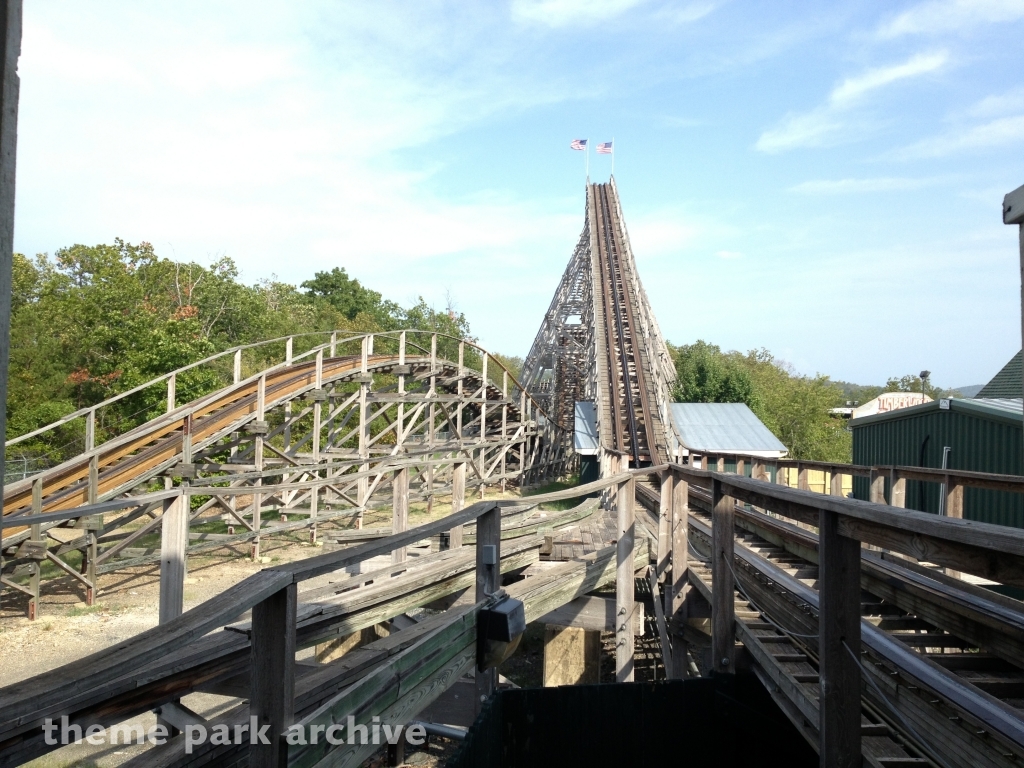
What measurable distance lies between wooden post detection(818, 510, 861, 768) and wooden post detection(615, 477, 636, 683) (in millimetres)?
2874

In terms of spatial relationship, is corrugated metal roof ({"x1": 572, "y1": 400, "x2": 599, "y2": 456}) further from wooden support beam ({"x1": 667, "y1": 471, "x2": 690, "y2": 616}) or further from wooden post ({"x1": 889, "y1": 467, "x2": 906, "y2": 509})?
wooden support beam ({"x1": 667, "y1": 471, "x2": 690, "y2": 616})

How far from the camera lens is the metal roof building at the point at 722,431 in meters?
17.8

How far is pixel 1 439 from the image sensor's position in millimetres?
1142

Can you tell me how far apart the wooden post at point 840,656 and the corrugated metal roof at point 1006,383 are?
11222 mm

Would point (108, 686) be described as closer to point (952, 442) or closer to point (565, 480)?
point (952, 442)

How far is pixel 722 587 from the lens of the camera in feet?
10.6

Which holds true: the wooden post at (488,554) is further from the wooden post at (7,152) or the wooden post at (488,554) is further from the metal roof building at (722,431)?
the metal roof building at (722,431)

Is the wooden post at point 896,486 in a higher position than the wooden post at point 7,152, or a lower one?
lower

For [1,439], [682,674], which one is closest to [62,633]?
[682,674]

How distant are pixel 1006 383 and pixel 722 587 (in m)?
11.5

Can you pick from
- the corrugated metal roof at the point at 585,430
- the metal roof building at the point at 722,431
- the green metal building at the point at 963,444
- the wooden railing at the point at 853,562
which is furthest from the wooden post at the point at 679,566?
the corrugated metal roof at the point at 585,430

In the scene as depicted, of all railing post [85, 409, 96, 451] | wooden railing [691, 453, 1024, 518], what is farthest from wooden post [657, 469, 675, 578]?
railing post [85, 409, 96, 451]

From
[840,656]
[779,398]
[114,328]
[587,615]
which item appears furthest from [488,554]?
[779,398]

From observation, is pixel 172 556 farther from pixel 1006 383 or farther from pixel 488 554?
pixel 1006 383
